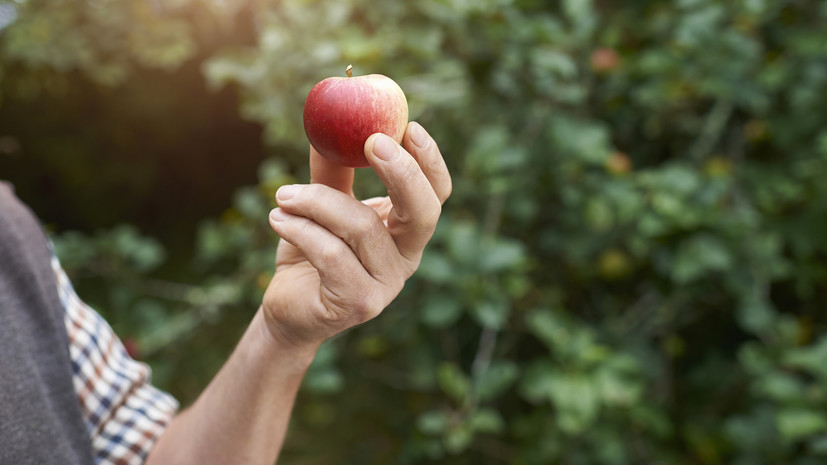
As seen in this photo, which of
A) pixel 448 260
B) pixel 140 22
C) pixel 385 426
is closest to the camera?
pixel 448 260

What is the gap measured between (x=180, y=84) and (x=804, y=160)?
3781 mm

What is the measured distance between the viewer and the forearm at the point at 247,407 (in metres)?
0.76

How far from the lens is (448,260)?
1.46 metres

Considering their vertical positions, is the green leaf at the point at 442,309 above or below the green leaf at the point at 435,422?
above

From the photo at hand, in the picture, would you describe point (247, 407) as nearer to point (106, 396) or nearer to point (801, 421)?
point (106, 396)

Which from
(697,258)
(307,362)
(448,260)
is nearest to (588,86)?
(697,258)

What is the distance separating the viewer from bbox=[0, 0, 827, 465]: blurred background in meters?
1.49

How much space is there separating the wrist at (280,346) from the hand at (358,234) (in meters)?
0.03

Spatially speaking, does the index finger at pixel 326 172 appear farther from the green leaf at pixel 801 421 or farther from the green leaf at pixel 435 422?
the green leaf at pixel 801 421

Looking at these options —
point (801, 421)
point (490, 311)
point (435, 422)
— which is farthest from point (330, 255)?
point (801, 421)

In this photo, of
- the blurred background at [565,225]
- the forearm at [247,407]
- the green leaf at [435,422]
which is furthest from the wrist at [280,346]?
the green leaf at [435,422]

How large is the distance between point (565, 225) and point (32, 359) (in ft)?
5.02

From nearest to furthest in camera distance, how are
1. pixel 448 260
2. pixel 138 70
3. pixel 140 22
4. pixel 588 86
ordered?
pixel 448 260, pixel 588 86, pixel 140 22, pixel 138 70

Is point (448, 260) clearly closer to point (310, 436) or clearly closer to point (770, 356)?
point (770, 356)
